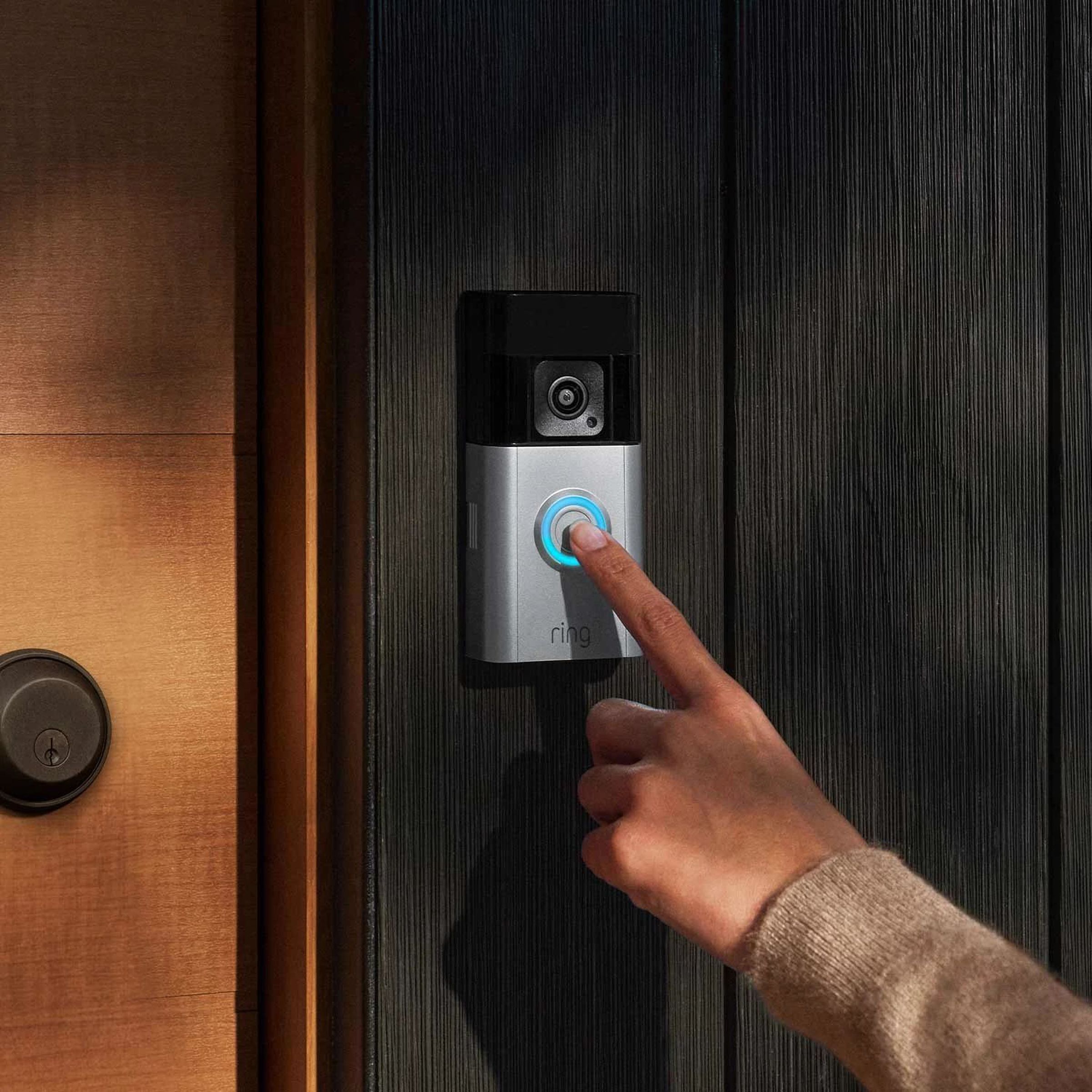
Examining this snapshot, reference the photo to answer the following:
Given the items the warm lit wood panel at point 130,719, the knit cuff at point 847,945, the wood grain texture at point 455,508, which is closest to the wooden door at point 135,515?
the warm lit wood panel at point 130,719

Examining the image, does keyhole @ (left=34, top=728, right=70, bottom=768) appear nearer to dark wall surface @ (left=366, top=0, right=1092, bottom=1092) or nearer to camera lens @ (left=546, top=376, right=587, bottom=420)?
dark wall surface @ (left=366, top=0, right=1092, bottom=1092)

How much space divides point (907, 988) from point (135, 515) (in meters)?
0.54

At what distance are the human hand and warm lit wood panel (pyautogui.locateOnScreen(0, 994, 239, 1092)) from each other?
0.34 meters

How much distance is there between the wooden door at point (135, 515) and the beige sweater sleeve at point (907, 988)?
416 mm

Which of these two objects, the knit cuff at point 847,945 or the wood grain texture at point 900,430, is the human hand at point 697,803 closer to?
the knit cuff at point 847,945

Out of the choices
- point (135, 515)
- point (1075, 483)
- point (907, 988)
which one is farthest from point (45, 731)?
point (1075, 483)

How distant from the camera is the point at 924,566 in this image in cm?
79

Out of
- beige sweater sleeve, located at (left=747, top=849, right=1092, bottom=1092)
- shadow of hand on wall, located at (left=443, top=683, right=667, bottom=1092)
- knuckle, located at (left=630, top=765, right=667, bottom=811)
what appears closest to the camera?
beige sweater sleeve, located at (left=747, top=849, right=1092, bottom=1092)

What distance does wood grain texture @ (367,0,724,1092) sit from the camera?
0.70 m

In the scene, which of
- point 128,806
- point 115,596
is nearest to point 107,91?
point 115,596

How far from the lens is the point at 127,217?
797 mm

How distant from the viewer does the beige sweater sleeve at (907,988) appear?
0.50 m

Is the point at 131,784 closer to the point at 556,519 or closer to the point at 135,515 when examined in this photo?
the point at 135,515

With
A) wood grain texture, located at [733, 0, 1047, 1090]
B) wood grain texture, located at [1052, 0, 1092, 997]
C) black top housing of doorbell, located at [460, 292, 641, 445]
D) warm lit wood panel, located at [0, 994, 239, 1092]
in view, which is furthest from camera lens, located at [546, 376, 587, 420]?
warm lit wood panel, located at [0, 994, 239, 1092]
